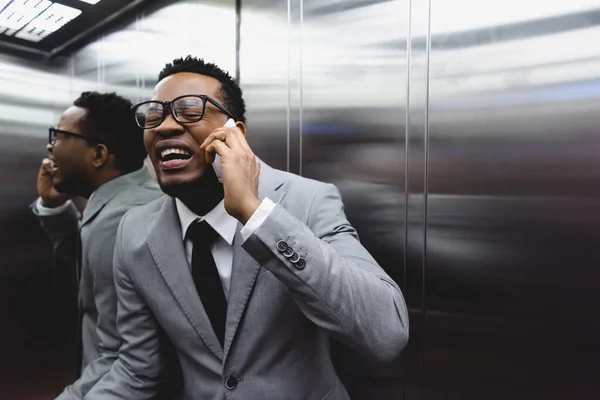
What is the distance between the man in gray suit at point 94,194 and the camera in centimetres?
179

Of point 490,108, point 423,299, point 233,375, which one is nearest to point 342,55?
point 490,108

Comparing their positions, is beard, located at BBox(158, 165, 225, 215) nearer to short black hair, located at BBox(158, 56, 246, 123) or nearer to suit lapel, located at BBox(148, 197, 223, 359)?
suit lapel, located at BBox(148, 197, 223, 359)

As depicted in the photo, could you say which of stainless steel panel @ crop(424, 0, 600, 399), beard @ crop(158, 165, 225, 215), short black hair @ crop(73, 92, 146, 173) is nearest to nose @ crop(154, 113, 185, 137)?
beard @ crop(158, 165, 225, 215)

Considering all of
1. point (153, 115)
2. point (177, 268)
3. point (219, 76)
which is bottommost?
point (177, 268)

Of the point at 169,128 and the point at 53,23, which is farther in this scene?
the point at 53,23

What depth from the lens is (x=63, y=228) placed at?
2523 millimetres

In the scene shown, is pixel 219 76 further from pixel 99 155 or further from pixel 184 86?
pixel 99 155

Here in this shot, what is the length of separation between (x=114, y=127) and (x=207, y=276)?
50.4 inches

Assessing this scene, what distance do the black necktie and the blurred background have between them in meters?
0.67

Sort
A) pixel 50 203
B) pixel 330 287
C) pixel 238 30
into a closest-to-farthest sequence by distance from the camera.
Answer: pixel 330 287
pixel 238 30
pixel 50 203

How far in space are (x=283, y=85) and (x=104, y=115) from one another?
0.94 m

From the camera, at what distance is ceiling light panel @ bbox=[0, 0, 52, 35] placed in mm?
2326

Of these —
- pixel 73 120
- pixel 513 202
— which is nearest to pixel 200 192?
pixel 513 202

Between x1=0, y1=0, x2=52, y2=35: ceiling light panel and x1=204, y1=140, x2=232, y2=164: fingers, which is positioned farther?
x1=0, y1=0, x2=52, y2=35: ceiling light panel
